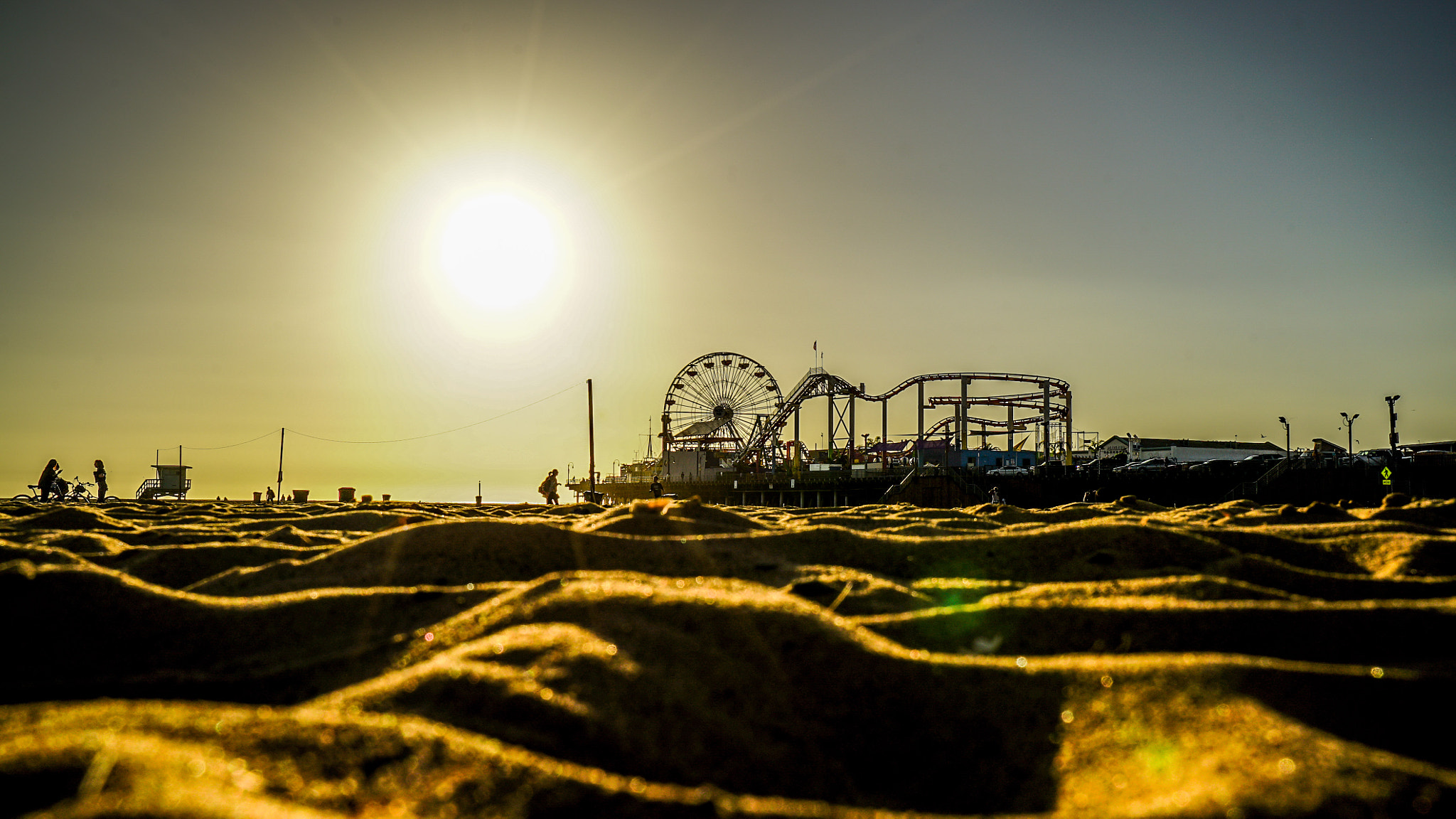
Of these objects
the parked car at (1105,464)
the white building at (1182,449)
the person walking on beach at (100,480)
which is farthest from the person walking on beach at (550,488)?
the white building at (1182,449)

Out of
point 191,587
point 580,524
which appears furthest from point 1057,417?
point 191,587

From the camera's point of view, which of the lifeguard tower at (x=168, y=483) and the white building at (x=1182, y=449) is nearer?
the lifeguard tower at (x=168, y=483)

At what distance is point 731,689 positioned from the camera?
7.57 ft

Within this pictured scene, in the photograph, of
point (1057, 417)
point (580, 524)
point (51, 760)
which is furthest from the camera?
point (1057, 417)

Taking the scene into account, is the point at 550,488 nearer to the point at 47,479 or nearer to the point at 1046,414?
the point at 47,479

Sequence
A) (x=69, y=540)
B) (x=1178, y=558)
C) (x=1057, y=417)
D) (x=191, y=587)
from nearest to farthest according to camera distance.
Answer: (x=191, y=587)
(x=1178, y=558)
(x=69, y=540)
(x=1057, y=417)

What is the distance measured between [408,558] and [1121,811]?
3961 mm

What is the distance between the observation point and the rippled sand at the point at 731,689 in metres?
1.54

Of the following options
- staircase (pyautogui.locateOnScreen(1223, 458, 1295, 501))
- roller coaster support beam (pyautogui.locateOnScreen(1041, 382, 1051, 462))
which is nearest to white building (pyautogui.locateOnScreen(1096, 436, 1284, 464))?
roller coaster support beam (pyautogui.locateOnScreen(1041, 382, 1051, 462))

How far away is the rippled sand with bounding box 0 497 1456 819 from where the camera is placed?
5.07 ft

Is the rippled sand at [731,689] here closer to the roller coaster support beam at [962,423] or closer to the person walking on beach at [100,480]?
the person walking on beach at [100,480]

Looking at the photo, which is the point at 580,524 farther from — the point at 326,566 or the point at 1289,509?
the point at 1289,509

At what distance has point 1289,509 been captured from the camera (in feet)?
22.9

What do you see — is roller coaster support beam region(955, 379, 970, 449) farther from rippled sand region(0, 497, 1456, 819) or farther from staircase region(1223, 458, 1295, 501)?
rippled sand region(0, 497, 1456, 819)
